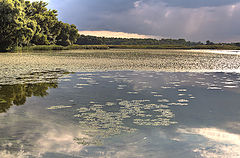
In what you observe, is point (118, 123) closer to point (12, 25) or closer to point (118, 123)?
point (118, 123)

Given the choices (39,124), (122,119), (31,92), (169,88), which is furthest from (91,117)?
(169,88)

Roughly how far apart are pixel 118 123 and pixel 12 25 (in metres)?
69.4

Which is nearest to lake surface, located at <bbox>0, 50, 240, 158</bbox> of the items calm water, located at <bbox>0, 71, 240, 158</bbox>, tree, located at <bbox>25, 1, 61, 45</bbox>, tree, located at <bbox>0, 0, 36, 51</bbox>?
calm water, located at <bbox>0, 71, 240, 158</bbox>

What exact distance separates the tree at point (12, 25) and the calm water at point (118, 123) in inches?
2315

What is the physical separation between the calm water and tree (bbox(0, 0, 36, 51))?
58810mm

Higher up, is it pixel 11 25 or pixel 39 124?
pixel 11 25

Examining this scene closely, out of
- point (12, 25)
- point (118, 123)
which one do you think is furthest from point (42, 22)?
point (118, 123)

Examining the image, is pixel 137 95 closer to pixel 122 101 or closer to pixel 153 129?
pixel 122 101

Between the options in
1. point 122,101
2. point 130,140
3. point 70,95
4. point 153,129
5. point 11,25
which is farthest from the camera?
point 11,25

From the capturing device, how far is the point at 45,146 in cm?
678

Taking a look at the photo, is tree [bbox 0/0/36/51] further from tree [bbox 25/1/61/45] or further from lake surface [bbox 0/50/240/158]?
lake surface [bbox 0/50/240/158]

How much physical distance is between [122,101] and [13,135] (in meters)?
5.90

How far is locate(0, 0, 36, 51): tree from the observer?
66.4m

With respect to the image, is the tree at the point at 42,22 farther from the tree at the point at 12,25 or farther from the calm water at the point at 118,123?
the calm water at the point at 118,123
